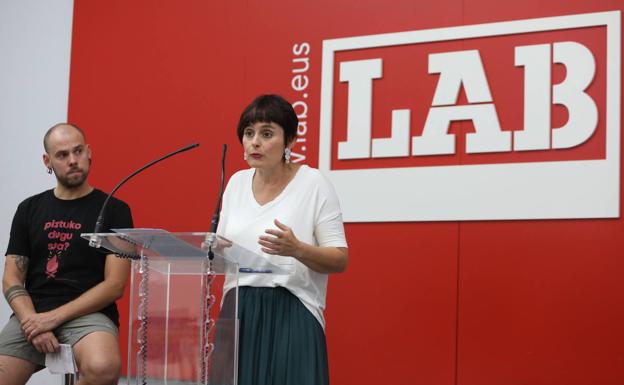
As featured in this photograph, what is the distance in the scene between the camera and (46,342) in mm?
3037

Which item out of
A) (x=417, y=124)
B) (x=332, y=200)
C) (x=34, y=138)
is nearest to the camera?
(x=332, y=200)

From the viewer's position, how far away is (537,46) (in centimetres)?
375

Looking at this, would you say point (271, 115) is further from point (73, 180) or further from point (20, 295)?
point (20, 295)

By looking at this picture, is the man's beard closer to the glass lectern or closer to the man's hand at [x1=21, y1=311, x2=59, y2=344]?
the man's hand at [x1=21, y1=311, x2=59, y2=344]

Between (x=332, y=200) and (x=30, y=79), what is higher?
(x=30, y=79)

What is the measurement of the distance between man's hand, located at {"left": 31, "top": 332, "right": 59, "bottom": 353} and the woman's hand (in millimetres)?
1215

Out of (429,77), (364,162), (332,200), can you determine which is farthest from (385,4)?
(332,200)

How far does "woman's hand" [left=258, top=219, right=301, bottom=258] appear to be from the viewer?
6.98 ft

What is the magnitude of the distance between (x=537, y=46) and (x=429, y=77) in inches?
19.4

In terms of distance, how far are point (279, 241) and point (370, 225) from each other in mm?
1900

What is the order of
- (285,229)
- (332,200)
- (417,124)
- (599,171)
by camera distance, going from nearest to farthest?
(285,229) < (332,200) < (599,171) < (417,124)

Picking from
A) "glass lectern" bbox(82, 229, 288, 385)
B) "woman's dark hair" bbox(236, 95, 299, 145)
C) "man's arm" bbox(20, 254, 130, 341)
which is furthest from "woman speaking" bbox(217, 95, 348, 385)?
"man's arm" bbox(20, 254, 130, 341)

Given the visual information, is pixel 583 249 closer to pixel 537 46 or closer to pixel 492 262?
pixel 492 262

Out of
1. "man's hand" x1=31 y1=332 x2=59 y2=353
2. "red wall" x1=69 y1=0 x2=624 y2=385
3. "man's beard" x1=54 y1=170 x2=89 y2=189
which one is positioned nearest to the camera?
"man's hand" x1=31 y1=332 x2=59 y2=353
